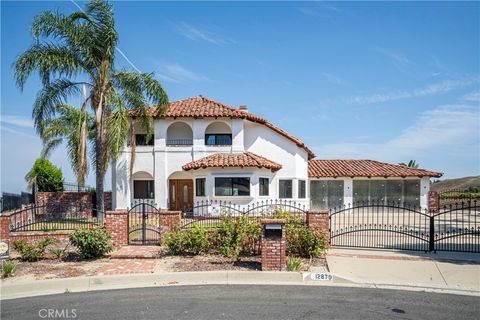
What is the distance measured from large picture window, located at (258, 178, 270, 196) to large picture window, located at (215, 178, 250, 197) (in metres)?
0.97

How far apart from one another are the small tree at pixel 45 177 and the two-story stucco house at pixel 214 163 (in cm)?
456

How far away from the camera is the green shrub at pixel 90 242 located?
33.0 ft

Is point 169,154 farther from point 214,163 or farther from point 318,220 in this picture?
point 318,220

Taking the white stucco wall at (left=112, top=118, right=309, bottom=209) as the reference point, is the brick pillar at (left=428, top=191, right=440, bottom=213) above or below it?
below

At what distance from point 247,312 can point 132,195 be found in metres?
17.4

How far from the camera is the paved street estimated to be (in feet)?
21.0

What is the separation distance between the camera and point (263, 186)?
21.5 meters

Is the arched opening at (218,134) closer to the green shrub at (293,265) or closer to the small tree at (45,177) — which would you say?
the small tree at (45,177)

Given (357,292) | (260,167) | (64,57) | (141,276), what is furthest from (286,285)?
(64,57)

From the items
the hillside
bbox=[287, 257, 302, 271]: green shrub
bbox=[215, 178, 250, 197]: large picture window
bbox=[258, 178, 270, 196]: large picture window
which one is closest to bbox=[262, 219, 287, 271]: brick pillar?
bbox=[287, 257, 302, 271]: green shrub

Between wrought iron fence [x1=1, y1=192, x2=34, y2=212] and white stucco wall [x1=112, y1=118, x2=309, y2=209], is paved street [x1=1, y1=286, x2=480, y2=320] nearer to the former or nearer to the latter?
wrought iron fence [x1=1, y1=192, x2=34, y2=212]

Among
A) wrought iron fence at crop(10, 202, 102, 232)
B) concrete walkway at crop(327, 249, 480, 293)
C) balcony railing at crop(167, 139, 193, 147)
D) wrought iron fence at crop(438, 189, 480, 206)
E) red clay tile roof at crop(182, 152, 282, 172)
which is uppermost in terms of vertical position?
balcony railing at crop(167, 139, 193, 147)

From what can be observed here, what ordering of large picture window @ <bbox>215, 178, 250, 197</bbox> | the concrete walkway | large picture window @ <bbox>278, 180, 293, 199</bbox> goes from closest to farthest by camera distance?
the concrete walkway
large picture window @ <bbox>215, 178, 250, 197</bbox>
large picture window @ <bbox>278, 180, 293, 199</bbox>

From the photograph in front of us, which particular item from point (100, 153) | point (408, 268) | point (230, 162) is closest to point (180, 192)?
point (230, 162)
